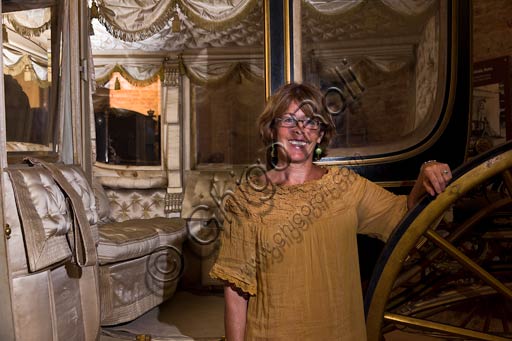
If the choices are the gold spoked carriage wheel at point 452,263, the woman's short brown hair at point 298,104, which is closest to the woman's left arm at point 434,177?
the gold spoked carriage wheel at point 452,263

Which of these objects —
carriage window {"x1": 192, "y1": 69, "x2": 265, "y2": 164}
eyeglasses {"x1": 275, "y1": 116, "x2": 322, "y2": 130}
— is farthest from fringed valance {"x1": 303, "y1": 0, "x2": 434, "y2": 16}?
carriage window {"x1": 192, "y1": 69, "x2": 265, "y2": 164}

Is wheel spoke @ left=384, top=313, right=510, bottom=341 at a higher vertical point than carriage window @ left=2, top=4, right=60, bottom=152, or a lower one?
lower

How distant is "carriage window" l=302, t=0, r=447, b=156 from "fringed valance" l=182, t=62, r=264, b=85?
7.17ft

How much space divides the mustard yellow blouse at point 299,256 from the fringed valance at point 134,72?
138 inches

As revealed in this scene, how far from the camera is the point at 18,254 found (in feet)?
5.54

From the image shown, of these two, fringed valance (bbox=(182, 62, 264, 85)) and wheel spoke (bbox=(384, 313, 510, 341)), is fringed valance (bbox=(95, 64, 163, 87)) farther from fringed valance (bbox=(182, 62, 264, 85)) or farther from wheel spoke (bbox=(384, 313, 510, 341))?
wheel spoke (bbox=(384, 313, 510, 341))

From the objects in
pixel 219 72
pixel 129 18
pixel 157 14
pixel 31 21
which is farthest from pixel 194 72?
pixel 31 21

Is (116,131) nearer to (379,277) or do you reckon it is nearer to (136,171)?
(136,171)

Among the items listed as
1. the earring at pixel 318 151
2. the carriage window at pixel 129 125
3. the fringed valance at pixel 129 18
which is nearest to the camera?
the earring at pixel 318 151

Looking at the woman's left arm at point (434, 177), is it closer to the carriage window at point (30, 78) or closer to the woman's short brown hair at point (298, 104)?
the woman's short brown hair at point (298, 104)

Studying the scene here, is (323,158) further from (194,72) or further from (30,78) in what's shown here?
(194,72)

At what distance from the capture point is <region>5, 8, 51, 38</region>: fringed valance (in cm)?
207

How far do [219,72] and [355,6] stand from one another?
243 cm

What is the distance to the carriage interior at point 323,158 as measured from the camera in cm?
167
